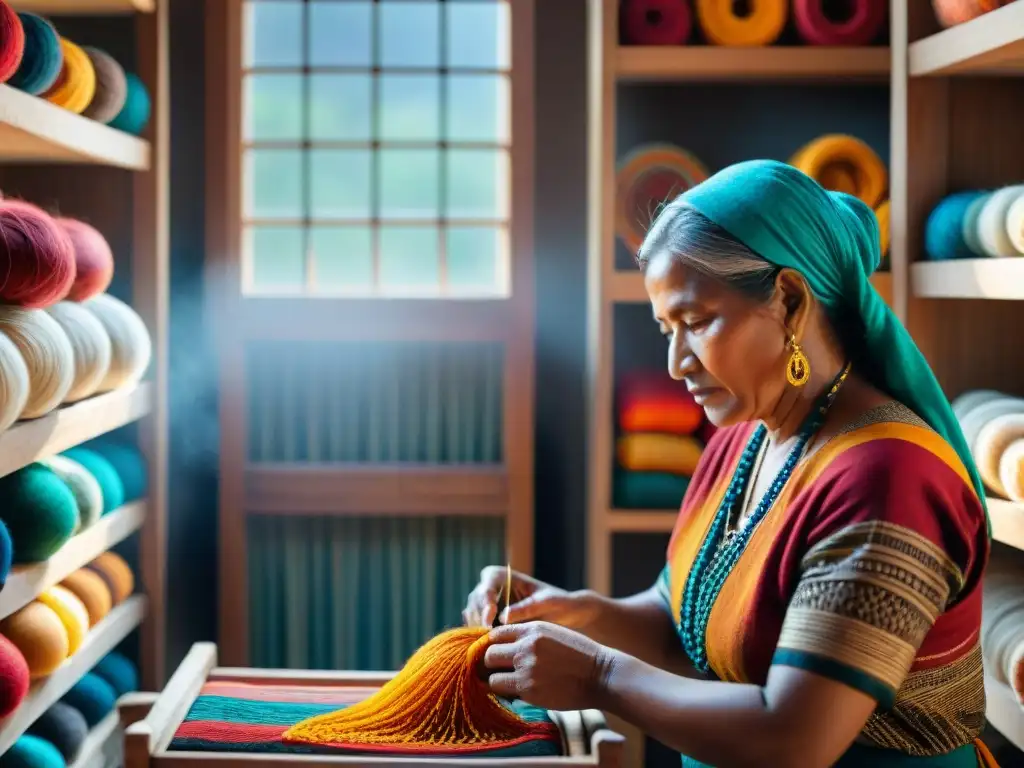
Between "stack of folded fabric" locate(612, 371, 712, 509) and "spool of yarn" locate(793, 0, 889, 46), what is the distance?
779 millimetres

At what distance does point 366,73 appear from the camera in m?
2.73

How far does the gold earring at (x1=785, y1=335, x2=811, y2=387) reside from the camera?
4.40ft

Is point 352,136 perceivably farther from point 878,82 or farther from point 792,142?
point 878,82

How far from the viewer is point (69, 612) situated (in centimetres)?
197

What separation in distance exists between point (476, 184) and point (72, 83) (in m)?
1.03

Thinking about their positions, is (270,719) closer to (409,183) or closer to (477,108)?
(409,183)

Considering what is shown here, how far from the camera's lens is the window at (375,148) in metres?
2.72

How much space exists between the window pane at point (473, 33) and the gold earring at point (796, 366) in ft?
5.22

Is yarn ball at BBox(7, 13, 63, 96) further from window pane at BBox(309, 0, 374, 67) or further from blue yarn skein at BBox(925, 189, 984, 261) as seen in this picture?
blue yarn skein at BBox(925, 189, 984, 261)

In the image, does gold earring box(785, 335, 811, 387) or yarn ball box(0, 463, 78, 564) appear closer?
gold earring box(785, 335, 811, 387)

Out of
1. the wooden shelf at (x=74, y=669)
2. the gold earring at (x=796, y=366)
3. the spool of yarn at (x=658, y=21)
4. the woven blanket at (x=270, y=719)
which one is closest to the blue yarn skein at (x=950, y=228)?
the spool of yarn at (x=658, y=21)

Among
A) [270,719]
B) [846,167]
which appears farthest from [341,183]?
[270,719]

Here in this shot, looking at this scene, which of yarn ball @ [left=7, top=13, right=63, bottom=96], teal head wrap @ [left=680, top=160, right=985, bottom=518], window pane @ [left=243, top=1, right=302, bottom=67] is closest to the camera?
teal head wrap @ [left=680, top=160, right=985, bottom=518]

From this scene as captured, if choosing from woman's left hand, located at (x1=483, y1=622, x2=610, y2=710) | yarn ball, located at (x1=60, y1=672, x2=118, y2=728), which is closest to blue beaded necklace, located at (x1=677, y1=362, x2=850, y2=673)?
woman's left hand, located at (x1=483, y1=622, x2=610, y2=710)
